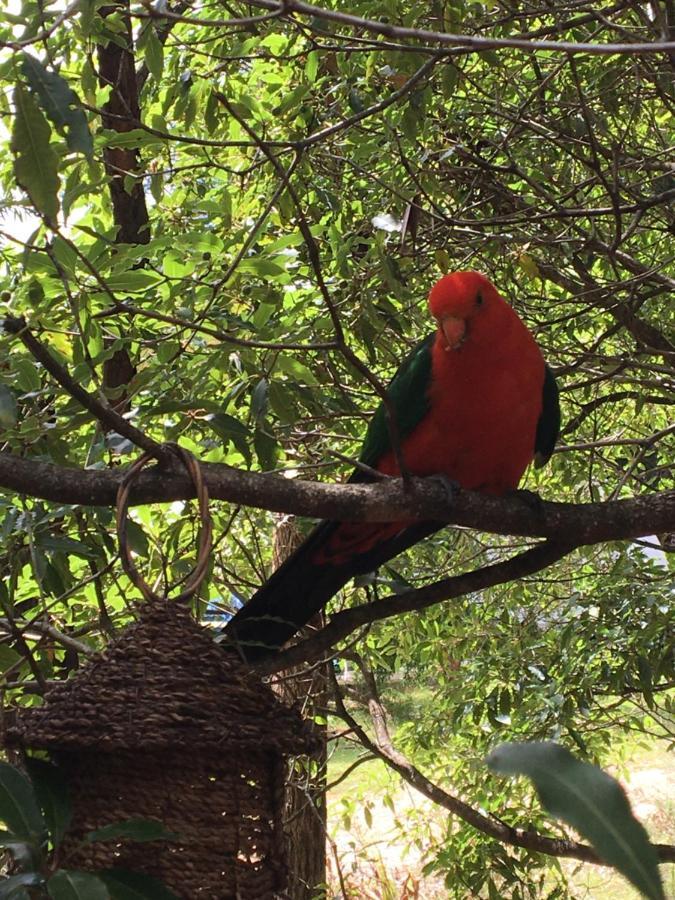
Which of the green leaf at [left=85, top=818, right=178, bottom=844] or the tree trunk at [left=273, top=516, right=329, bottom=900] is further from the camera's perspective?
the tree trunk at [left=273, top=516, right=329, bottom=900]

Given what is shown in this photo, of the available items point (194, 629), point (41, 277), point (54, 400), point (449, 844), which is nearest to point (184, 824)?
point (194, 629)

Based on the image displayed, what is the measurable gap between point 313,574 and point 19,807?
1341 mm

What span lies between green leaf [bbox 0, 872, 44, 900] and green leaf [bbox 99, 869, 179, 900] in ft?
0.30

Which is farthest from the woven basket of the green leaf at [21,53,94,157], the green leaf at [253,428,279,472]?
the green leaf at [253,428,279,472]

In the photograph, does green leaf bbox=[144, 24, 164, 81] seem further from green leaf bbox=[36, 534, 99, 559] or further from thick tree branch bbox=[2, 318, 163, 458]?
green leaf bbox=[36, 534, 99, 559]

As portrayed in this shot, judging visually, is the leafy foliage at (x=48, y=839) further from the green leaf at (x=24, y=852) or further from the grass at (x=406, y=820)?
the grass at (x=406, y=820)

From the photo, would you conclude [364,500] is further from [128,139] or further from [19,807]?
[128,139]

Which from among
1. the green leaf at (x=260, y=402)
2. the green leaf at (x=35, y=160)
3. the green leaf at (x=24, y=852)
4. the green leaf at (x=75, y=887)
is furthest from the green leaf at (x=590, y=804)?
the green leaf at (x=260, y=402)

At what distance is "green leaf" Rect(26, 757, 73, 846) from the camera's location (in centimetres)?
111

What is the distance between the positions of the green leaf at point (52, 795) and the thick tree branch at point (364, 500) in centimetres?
43

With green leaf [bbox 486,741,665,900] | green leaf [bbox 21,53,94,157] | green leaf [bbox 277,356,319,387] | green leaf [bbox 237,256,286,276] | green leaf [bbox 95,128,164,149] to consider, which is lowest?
green leaf [bbox 486,741,665,900]

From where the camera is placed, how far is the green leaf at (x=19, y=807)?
1051mm

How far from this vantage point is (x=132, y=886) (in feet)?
3.49

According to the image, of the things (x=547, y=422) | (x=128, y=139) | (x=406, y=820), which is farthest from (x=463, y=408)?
(x=406, y=820)
